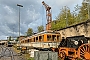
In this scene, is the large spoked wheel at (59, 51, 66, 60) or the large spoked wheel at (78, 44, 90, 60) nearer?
the large spoked wheel at (78, 44, 90, 60)

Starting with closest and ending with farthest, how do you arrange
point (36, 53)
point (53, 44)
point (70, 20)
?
point (36, 53) < point (53, 44) < point (70, 20)

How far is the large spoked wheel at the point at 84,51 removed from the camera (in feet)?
46.0

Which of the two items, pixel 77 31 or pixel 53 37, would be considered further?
pixel 53 37

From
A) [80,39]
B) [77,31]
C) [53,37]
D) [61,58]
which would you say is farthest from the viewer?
[53,37]

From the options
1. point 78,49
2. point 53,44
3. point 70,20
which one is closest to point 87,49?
point 78,49

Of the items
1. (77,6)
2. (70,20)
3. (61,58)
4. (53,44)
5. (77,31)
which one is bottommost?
(61,58)

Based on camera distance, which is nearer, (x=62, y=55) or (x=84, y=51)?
(x=84, y=51)

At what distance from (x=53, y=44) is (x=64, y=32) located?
2897 millimetres

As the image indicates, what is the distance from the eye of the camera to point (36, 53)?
259 inches

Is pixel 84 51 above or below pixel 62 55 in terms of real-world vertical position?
above

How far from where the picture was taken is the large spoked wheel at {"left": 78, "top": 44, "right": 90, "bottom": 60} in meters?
14.0

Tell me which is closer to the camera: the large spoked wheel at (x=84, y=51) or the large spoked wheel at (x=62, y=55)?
the large spoked wheel at (x=84, y=51)

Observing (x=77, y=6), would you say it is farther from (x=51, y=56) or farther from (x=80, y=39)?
(x=51, y=56)

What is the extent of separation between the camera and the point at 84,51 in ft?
47.3
